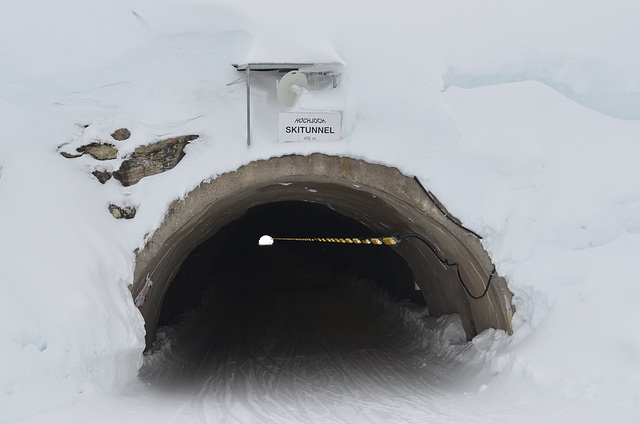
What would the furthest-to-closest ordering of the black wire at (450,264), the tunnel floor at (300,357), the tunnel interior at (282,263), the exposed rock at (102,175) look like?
1. the tunnel interior at (282,263)
2. the black wire at (450,264)
3. the exposed rock at (102,175)
4. the tunnel floor at (300,357)

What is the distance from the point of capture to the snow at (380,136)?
20.7 feet

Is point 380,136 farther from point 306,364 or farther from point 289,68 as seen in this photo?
point 306,364

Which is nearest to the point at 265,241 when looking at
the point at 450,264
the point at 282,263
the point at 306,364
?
the point at 282,263

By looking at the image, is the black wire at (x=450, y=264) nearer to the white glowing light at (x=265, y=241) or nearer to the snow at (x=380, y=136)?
the snow at (x=380, y=136)

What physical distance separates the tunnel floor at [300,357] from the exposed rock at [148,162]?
2737 mm

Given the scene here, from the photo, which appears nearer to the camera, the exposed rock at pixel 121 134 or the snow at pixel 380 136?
the snow at pixel 380 136

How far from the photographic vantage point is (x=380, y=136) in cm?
773

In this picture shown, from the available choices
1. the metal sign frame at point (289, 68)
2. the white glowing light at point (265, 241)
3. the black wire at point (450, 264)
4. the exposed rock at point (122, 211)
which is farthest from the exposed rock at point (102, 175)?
the white glowing light at point (265, 241)

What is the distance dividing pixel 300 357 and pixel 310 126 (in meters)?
4.40

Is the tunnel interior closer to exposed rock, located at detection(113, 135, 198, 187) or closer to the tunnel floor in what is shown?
the tunnel floor

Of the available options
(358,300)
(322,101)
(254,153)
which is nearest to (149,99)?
(254,153)

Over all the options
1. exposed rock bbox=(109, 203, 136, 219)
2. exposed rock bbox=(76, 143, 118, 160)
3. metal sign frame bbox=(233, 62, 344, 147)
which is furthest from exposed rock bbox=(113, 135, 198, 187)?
metal sign frame bbox=(233, 62, 344, 147)

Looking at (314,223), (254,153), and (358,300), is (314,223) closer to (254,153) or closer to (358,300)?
(358,300)

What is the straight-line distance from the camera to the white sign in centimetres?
766
